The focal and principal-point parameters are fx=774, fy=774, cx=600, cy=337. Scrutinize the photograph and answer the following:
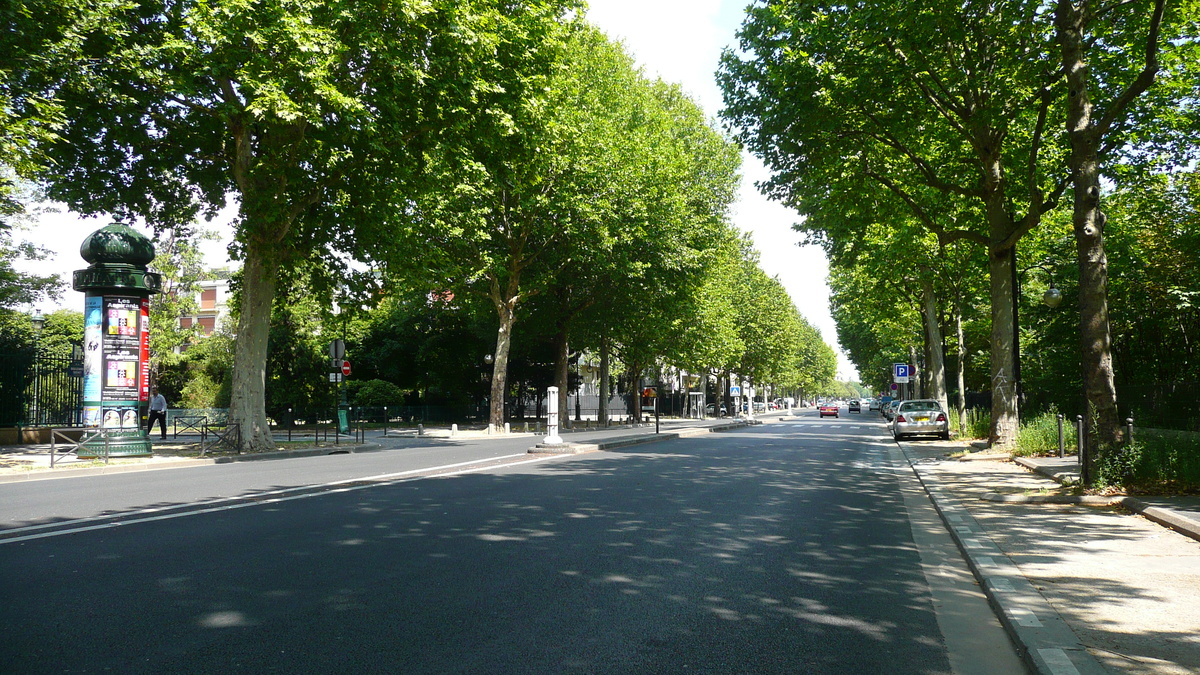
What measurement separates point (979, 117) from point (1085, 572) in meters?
11.4

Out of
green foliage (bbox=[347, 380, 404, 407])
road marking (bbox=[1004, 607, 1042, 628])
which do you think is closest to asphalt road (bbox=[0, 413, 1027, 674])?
road marking (bbox=[1004, 607, 1042, 628])

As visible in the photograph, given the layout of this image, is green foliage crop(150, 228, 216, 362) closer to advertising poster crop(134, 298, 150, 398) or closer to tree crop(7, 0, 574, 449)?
tree crop(7, 0, 574, 449)

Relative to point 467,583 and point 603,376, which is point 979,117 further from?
point 603,376

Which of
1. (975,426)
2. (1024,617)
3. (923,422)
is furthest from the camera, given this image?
(923,422)

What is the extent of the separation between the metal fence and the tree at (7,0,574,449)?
4999 millimetres

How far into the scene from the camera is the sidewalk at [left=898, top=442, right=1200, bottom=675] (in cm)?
424

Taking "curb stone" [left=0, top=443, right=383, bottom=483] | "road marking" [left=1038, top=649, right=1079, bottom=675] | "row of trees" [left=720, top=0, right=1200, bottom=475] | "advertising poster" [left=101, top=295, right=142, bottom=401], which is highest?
"row of trees" [left=720, top=0, right=1200, bottom=475]

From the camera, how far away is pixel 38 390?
76.4ft

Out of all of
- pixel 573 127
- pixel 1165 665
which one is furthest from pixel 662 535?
pixel 573 127

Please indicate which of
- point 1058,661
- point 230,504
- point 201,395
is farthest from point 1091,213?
point 201,395

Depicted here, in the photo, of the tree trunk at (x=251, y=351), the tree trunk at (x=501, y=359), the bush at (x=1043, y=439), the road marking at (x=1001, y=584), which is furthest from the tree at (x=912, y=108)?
the tree trunk at (x=501, y=359)

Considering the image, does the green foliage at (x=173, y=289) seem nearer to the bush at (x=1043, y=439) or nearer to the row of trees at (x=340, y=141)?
the row of trees at (x=340, y=141)

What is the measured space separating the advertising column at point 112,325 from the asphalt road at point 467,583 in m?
8.19

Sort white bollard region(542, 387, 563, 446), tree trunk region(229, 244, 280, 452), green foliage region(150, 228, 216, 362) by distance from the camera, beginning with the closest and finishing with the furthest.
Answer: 1. tree trunk region(229, 244, 280, 452)
2. white bollard region(542, 387, 563, 446)
3. green foliage region(150, 228, 216, 362)
